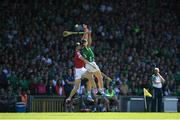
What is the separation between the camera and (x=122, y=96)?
27875 millimetres

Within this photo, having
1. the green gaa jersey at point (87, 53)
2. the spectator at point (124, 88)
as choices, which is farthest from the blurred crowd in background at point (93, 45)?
the green gaa jersey at point (87, 53)

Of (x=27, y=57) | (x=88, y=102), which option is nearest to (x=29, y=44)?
(x=27, y=57)

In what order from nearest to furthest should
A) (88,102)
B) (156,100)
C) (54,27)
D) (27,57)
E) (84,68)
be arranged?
(84,68) < (88,102) < (156,100) < (27,57) < (54,27)

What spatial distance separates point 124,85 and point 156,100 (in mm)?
2849

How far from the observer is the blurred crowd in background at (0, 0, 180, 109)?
96.8ft

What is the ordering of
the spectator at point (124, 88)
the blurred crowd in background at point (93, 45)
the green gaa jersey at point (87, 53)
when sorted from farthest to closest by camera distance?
the blurred crowd in background at point (93, 45) → the spectator at point (124, 88) → the green gaa jersey at point (87, 53)

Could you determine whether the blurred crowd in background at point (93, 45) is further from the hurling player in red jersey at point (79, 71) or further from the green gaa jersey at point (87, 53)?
the green gaa jersey at point (87, 53)

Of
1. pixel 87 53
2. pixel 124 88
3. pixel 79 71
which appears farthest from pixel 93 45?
pixel 87 53

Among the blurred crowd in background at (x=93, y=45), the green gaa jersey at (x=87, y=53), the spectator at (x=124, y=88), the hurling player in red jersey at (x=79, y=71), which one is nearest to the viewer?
the green gaa jersey at (x=87, y=53)

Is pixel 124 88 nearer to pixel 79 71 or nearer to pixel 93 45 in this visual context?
pixel 93 45

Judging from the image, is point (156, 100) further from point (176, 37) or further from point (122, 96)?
point (176, 37)

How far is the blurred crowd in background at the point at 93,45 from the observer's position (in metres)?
29.5

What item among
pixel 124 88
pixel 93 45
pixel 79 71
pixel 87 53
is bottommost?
pixel 124 88

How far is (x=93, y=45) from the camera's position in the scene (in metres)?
33.0
